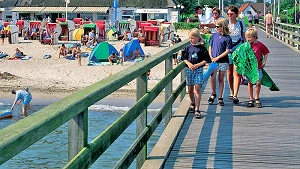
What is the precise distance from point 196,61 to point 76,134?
503cm

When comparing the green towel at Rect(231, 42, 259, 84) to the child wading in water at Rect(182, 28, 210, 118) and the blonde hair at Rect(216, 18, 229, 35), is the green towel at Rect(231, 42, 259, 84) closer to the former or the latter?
the blonde hair at Rect(216, 18, 229, 35)

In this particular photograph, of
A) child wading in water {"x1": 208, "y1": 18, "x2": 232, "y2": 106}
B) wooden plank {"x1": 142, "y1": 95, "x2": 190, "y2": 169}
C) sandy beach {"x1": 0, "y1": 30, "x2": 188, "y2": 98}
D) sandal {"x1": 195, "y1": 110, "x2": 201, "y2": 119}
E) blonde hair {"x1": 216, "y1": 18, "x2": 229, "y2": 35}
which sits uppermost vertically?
blonde hair {"x1": 216, "y1": 18, "x2": 229, "y2": 35}

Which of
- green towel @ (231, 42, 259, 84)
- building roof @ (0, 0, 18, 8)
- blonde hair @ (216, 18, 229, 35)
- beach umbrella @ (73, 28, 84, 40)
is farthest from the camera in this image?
building roof @ (0, 0, 18, 8)

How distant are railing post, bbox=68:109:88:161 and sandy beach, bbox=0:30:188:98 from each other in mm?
24027

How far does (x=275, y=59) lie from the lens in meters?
19.3

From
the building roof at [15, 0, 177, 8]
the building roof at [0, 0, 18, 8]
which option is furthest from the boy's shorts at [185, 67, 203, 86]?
the building roof at [0, 0, 18, 8]

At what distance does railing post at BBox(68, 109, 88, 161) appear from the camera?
3461mm

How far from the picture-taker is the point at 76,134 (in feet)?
11.4

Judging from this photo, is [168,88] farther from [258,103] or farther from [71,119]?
[71,119]

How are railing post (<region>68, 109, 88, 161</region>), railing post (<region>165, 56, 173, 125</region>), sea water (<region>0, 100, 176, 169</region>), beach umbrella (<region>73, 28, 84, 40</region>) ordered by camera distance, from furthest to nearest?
1. beach umbrella (<region>73, 28, 84, 40</region>)
2. sea water (<region>0, 100, 176, 169</region>)
3. railing post (<region>165, 56, 173, 125</region>)
4. railing post (<region>68, 109, 88, 161</region>)

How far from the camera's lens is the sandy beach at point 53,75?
1152 inches

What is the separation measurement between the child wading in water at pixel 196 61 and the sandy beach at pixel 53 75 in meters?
Result: 19.1

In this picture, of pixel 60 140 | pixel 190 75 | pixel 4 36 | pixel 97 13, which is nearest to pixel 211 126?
pixel 190 75

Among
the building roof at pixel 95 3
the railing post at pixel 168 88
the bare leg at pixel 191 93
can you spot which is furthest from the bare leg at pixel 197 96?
the building roof at pixel 95 3
